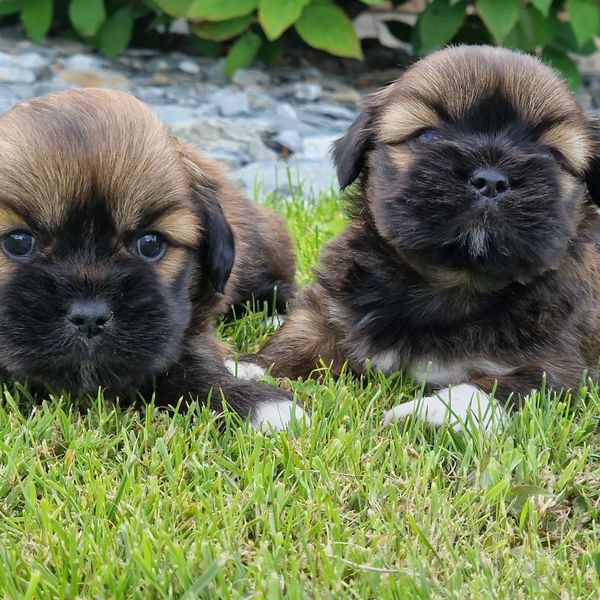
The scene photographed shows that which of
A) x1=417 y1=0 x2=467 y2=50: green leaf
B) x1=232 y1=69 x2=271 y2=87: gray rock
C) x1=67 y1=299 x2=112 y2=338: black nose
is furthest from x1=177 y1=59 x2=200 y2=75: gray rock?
x1=67 y1=299 x2=112 y2=338: black nose

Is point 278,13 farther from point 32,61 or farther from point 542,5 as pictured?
point 32,61

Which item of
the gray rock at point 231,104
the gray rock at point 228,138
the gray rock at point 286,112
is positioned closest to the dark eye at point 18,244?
the gray rock at point 228,138

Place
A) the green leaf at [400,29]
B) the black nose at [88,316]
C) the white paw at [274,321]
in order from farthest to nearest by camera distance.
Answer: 1. the green leaf at [400,29]
2. the white paw at [274,321]
3. the black nose at [88,316]

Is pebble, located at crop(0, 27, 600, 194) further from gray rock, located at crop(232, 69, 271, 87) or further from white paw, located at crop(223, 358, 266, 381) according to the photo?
white paw, located at crop(223, 358, 266, 381)

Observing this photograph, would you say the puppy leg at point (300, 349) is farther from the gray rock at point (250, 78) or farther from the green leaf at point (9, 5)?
the green leaf at point (9, 5)

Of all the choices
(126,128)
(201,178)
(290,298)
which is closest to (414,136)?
(201,178)

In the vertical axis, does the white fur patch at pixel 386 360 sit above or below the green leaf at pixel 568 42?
above

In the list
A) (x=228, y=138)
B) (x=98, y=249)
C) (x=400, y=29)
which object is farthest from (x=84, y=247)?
(x=400, y=29)
